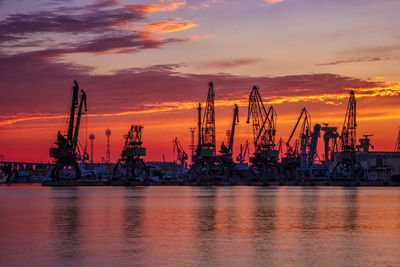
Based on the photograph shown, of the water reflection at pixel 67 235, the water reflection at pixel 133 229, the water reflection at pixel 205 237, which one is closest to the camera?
the water reflection at pixel 205 237

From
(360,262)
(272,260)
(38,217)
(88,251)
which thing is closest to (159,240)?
(88,251)

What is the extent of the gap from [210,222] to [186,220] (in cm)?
395

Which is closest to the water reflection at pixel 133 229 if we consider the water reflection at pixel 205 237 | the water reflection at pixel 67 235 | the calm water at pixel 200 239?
the calm water at pixel 200 239

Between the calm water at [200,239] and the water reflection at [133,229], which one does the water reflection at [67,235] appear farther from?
the water reflection at [133,229]

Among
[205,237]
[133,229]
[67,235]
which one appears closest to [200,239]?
[205,237]

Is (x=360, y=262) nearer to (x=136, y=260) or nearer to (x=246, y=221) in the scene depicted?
(x=136, y=260)

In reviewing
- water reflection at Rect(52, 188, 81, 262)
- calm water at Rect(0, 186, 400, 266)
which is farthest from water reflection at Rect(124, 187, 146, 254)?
water reflection at Rect(52, 188, 81, 262)

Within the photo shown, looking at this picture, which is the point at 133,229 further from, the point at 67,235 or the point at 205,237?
the point at 205,237

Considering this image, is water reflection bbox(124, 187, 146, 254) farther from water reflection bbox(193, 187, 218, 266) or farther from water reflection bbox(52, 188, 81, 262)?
water reflection bbox(193, 187, 218, 266)

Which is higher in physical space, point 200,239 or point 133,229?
point 133,229

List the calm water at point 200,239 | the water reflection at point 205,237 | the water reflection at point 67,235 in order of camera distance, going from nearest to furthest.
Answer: the calm water at point 200,239
the water reflection at point 205,237
the water reflection at point 67,235

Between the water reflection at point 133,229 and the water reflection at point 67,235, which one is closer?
the water reflection at point 67,235

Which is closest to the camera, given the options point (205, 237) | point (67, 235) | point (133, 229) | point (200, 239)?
point (200, 239)

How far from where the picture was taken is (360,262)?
37.9 m
